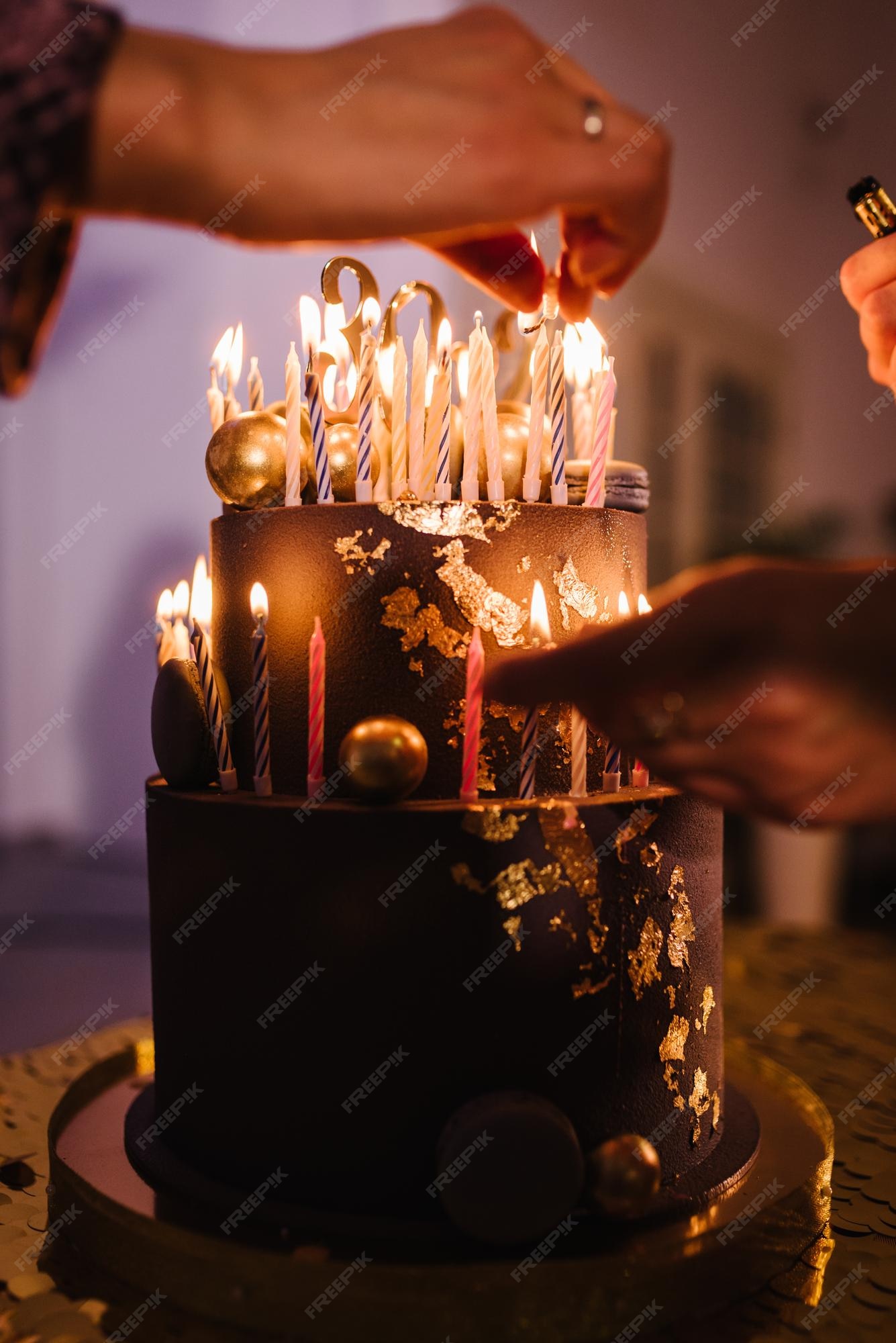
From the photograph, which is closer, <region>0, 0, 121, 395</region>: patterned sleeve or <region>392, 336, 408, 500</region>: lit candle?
<region>0, 0, 121, 395</region>: patterned sleeve

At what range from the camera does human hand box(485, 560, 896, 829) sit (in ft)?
2.17

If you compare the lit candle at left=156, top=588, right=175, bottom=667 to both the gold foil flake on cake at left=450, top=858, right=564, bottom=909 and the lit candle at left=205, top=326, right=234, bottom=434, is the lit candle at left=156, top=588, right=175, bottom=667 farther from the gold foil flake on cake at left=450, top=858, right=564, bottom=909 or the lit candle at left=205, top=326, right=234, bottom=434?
the gold foil flake on cake at left=450, top=858, right=564, bottom=909

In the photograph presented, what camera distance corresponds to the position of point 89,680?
120 inches

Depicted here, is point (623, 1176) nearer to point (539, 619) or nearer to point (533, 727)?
point (533, 727)

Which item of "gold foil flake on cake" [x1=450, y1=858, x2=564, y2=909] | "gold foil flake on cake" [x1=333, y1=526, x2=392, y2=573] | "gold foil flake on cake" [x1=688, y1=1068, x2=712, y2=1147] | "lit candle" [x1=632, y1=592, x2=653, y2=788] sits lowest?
"gold foil flake on cake" [x1=688, y1=1068, x2=712, y2=1147]

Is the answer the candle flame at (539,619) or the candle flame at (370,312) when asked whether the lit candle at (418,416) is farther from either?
the candle flame at (539,619)

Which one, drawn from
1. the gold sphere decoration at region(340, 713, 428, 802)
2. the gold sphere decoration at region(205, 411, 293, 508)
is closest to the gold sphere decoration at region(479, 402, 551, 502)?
the gold sphere decoration at region(205, 411, 293, 508)

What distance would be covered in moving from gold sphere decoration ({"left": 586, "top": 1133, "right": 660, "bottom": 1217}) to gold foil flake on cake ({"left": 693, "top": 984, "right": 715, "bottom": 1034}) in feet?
0.57

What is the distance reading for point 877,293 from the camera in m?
1.18

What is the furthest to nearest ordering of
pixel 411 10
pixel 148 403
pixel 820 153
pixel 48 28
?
pixel 820 153
pixel 148 403
pixel 411 10
pixel 48 28

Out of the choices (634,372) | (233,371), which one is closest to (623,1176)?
(233,371)

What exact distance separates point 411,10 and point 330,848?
8.52 feet

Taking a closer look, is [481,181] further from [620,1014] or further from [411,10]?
[411,10]

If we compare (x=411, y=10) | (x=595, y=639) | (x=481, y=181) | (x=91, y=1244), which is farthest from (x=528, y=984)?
(x=411, y=10)
